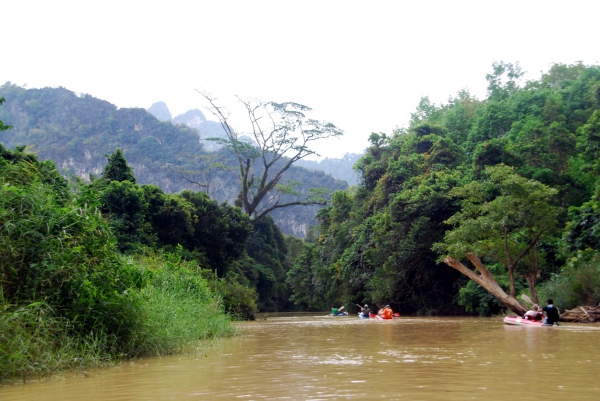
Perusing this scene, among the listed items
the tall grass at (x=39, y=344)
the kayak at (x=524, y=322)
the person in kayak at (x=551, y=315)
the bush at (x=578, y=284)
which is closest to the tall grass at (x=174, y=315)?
the tall grass at (x=39, y=344)

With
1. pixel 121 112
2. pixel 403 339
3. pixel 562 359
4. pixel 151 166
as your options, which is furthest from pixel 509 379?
pixel 121 112

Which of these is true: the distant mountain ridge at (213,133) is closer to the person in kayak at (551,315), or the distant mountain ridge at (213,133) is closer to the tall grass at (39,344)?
the person in kayak at (551,315)

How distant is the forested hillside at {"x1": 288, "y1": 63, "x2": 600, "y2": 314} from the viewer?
19.4m

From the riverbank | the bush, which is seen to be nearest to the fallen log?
the bush

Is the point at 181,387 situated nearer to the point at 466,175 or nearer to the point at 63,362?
the point at 63,362

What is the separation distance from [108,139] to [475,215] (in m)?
56.5

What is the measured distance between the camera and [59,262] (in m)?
6.65

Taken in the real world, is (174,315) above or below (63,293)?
below

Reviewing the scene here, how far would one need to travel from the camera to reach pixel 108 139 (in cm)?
6881

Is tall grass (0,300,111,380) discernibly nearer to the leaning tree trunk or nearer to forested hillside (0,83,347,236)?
the leaning tree trunk

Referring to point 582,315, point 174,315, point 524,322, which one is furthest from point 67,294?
point 582,315

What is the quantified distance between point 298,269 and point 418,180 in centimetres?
1355

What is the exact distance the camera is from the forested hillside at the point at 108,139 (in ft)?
215

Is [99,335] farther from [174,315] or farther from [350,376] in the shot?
[350,376]
